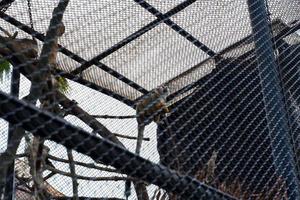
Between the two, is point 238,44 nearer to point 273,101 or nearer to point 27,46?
point 273,101

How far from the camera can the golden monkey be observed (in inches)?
62.5

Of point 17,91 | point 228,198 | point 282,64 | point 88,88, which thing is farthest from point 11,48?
point 282,64

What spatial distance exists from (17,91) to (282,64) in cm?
88

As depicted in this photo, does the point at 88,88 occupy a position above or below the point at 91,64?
below

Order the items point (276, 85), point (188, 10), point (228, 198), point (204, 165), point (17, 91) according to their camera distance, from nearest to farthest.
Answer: point (228, 198)
point (17, 91)
point (276, 85)
point (204, 165)
point (188, 10)

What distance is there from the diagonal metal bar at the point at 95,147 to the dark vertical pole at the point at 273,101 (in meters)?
0.39

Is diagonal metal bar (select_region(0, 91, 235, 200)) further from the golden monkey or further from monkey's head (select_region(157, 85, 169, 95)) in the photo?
monkey's head (select_region(157, 85, 169, 95))

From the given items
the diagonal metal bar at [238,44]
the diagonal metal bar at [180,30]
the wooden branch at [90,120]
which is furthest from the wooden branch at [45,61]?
the diagonal metal bar at [238,44]

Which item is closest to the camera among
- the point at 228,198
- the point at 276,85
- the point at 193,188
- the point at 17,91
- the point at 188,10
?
the point at 193,188

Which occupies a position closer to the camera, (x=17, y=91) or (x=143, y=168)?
(x=143, y=168)

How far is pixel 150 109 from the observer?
1.68 meters

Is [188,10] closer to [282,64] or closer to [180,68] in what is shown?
[180,68]

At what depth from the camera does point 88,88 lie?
1.83 meters

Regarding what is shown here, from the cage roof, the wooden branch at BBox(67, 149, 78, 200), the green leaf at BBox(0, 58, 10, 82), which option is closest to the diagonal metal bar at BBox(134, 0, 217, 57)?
the cage roof
